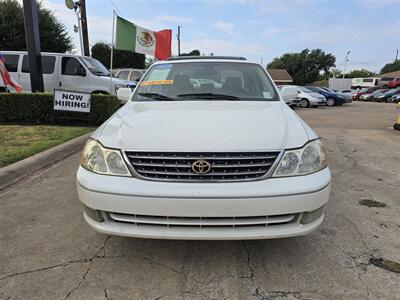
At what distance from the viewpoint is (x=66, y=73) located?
36.0 ft

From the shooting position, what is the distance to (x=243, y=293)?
2.37m

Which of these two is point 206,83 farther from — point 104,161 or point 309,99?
point 309,99

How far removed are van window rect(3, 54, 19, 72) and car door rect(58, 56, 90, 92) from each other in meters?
1.63

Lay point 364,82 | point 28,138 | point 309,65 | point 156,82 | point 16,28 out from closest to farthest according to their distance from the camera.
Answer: point 156,82
point 28,138
point 16,28
point 364,82
point 309,65

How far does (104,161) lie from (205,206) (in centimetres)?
85

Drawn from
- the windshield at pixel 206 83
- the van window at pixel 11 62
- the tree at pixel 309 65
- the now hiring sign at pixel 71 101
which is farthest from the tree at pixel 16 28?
the tree at pixel 309 65

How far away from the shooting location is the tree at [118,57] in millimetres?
34656

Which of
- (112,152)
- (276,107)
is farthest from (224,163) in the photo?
(276,107)

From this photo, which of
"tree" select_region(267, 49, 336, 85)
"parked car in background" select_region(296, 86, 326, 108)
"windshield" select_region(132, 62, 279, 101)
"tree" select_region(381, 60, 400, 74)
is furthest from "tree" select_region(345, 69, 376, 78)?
"windshield" select_region(132, 62, 279, 101)

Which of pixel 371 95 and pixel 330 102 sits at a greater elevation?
pixel 330 102

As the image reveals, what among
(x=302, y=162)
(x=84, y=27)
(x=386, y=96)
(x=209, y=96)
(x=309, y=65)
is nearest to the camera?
(x=302, y=162)

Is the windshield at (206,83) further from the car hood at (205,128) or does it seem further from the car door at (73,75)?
the car door at (73,75)

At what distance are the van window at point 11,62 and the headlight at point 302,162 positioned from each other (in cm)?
1133

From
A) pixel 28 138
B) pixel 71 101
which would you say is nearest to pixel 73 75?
pixel 71 101
